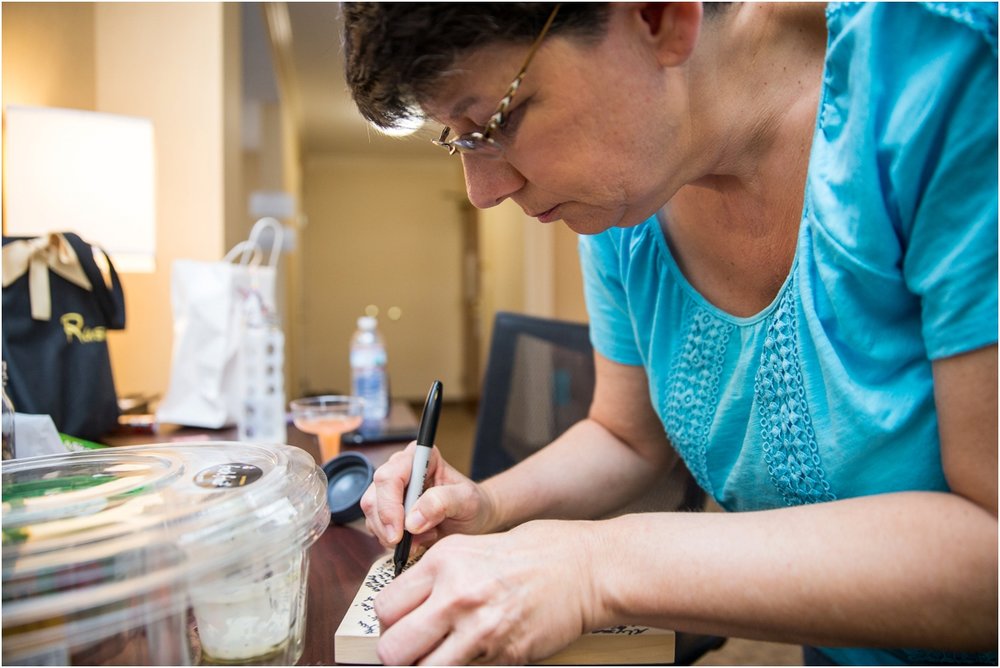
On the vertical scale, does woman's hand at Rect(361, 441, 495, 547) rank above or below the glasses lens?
below

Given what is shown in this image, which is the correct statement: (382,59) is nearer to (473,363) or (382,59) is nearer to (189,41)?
(189,41)

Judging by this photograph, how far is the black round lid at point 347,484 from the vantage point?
82 cm

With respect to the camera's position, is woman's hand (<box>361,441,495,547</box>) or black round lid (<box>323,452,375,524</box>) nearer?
woman's hand (<box>361,441,495,547</box>)

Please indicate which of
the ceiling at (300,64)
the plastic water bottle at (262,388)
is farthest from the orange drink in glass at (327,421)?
the ceiling at (300,64)

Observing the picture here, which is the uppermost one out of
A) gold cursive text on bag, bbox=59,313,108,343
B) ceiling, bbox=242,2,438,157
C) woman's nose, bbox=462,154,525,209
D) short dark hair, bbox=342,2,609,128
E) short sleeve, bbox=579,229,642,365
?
ceiling, bbox=242,2,438,157

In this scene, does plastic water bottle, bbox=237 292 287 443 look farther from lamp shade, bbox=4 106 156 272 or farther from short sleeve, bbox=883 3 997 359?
short sleeve, bbox=883 3 997 359

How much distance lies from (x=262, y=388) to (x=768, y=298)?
0.99m

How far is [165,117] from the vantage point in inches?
86.0

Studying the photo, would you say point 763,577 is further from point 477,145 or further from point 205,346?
point 205,346

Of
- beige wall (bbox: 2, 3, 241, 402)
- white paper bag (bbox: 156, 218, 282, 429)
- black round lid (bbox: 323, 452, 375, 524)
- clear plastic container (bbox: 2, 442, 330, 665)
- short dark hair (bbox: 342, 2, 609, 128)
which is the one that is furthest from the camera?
beige wall (bbox: 2, 3, 241, 402)

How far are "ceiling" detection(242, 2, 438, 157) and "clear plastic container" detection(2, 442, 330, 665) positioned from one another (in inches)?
82.0

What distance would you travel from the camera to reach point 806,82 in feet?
2.19

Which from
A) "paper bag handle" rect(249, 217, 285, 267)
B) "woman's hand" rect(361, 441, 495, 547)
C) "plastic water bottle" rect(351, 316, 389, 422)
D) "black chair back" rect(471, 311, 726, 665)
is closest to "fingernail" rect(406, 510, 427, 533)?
"woman's hand" rect(361, 441, 495, 547)

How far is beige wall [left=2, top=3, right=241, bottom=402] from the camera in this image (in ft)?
6.98
